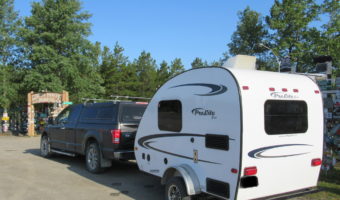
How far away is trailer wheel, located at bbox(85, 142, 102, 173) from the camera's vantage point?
317 inches

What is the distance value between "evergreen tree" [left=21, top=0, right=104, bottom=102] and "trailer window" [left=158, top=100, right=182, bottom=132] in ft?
68.5

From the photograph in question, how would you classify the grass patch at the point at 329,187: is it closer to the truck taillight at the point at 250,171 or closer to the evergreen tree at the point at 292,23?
the truck taillight at the point at 250,171

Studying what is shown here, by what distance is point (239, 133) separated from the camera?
4.32m

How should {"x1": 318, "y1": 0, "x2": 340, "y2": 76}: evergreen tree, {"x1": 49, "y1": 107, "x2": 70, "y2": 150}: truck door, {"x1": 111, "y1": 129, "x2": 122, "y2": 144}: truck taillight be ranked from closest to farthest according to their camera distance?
{"x1": 111, "y1": 129, "x2": 122, "y2": 144}: truck taillight
{"x1": 49, "y1": 107, "x2": 70, "y2": 150}: truck door
{"x1": 318, "y1": 0, "x2": 340, "y2": 76}: evergreen tree

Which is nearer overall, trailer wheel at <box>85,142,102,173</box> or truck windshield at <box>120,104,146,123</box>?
truck windshield at <box>120,104,146,123</box>

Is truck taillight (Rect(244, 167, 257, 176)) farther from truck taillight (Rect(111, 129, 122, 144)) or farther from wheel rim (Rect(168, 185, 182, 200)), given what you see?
truck taillight (Rect(111, 129, 122, 144))

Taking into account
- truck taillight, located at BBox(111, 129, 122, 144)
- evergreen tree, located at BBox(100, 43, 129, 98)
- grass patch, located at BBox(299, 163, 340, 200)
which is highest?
evergreen tree, located at BBox(100, 43, 129, 98)

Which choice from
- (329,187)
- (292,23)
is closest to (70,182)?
(329,187)

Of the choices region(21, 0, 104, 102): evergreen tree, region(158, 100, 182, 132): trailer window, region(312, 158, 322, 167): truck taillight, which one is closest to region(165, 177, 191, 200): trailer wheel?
region(158, 100, 182, 132): trailer window

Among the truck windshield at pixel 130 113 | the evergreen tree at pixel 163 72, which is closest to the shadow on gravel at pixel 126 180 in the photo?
the truck windshield at pixel 130 113

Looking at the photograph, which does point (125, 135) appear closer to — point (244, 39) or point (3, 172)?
point (3, 172)

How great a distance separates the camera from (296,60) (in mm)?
33031

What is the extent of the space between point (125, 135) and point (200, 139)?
3064mm

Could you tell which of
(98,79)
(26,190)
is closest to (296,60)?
(98,79)
